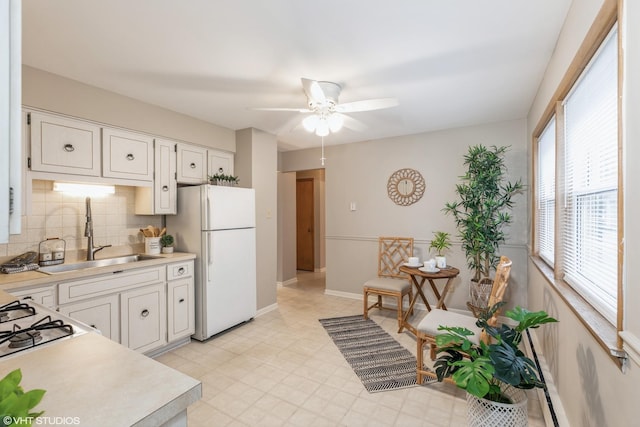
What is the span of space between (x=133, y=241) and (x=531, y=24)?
12.3 feet

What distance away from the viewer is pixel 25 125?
2172 mm

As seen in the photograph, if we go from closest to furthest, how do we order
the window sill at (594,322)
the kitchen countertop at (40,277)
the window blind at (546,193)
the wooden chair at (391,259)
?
1. the window sill at (594,322)
2. the kitchen countertop at (40,277)
3. the window blind at (546,193)
4. the wooden chair at (391,259)

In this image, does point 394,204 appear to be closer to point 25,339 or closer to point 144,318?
point 144,318

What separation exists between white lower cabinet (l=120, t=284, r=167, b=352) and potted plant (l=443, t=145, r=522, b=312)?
3.20 meters

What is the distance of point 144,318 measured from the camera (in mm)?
2611

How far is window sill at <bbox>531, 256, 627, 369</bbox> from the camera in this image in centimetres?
101

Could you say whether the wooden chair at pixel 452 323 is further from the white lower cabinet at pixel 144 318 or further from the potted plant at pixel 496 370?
the white lower cabinet at pixel 144 318

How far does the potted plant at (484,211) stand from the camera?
322 cm

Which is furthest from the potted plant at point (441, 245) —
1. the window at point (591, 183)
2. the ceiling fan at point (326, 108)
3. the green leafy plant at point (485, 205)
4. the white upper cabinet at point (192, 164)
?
the white upper cabinet at point (192, 164)

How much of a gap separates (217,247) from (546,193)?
3.12m

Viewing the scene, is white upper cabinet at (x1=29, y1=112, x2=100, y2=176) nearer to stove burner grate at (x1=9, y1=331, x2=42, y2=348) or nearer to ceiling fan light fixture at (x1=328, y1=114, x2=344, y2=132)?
stove burner grate at (x1=9, y1=331, x2=42, y2=348)

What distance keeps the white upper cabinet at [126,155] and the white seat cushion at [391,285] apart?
8.82 feet

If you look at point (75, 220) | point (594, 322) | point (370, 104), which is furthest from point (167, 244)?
point (594, 322)

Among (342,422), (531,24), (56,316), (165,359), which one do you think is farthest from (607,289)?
(165,359)
